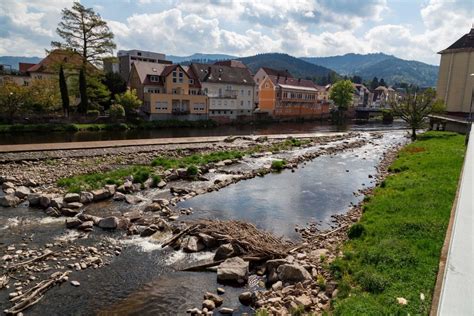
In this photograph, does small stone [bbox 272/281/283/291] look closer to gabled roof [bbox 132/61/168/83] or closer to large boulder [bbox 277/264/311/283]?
large boulder [bbox 277/264/311/283]

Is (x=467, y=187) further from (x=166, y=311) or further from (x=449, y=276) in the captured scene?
(x=166, y=311)

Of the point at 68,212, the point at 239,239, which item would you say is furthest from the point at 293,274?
the point at 68,212

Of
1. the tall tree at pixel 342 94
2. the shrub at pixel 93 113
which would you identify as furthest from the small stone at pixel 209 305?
the tall tree at pixel 342 94

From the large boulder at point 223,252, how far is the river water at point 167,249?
0.46m

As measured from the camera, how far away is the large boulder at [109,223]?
13.9 metres

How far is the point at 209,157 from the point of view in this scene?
28328mm

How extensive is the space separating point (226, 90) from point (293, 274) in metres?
58.8

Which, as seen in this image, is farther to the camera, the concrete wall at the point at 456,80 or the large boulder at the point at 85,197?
the concrete wall at the point at 456,80

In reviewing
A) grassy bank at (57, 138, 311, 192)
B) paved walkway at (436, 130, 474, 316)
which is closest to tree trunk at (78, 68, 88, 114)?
grassy bank at (57, 138, 311, 192)

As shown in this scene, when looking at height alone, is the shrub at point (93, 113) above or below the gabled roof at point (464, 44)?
below

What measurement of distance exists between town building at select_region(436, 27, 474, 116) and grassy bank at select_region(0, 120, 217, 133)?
46214 millimetres

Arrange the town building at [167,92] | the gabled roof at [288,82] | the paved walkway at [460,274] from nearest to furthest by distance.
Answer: the paved walkway at [460,274] → the town building at [167,92] → the gabled roof at [288,82]

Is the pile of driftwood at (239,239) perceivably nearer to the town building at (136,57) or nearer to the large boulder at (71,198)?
the large boulder at (71,198)

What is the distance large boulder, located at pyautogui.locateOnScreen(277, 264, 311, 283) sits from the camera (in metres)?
9.86
